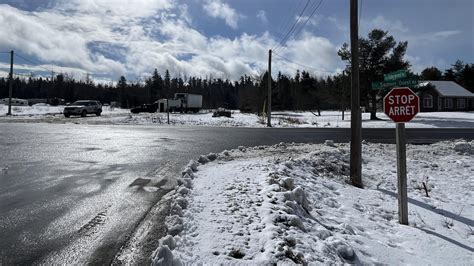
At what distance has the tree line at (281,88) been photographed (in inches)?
1697

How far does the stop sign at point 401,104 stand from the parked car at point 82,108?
134 feet

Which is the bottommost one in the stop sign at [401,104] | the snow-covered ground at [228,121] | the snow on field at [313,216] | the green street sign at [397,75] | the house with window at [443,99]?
the snow on field at [313,216]

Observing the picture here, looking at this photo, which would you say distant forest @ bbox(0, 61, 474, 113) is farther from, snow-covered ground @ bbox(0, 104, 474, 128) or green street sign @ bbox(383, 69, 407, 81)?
green street sign @ bbox(383, 69, 407, 81)

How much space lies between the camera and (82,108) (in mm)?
43000

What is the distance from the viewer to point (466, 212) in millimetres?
7789

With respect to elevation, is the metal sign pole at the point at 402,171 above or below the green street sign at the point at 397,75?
below

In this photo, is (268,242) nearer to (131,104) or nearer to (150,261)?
(150,261)

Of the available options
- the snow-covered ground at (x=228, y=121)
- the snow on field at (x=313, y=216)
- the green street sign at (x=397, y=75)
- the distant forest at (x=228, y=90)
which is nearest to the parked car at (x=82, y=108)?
the snow-covered ground at (x=228, y=121)

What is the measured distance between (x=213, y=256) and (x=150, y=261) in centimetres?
74

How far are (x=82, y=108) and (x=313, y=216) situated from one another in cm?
4147

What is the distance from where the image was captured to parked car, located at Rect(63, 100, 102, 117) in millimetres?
41581

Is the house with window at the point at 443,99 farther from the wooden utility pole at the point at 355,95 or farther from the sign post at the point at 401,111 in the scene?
the sign post at the point at 401,111

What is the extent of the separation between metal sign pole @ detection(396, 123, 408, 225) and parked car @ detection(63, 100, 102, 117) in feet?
134

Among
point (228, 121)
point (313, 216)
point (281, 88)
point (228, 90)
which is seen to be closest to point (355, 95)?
point (313, 216)
